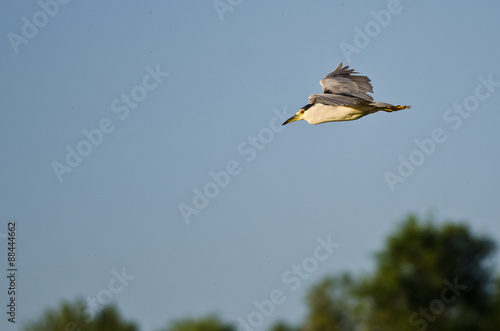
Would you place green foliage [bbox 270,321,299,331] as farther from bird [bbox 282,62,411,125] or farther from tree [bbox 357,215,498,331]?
bird [bbox 282,62,411,125]

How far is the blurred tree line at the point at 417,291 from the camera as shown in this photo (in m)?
35.6

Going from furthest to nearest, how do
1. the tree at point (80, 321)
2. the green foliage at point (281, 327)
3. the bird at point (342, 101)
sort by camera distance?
the green foliage at point (281, 327)
the tree at point (80, 321)
the bird at point (342, 101)

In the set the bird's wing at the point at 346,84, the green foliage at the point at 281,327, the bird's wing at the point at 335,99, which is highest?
the green foliage at the point at 281,327

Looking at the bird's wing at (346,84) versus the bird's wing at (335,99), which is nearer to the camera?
the bird's wing at (335,99)

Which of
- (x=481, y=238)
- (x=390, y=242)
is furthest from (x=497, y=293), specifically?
(x=390, y=242)

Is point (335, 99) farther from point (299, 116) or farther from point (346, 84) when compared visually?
point (299, 116)

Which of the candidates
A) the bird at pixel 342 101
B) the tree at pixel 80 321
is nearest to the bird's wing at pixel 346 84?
the bird at pixel 342 101

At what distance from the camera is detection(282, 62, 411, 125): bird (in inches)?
687

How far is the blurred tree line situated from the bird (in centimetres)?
1732

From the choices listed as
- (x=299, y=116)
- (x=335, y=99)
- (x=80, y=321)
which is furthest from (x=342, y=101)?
(x=80, y=321)

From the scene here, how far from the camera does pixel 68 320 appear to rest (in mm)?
29359

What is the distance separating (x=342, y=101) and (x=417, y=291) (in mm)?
21664

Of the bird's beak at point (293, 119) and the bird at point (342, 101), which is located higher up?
the bird's beak at point (293, 119)

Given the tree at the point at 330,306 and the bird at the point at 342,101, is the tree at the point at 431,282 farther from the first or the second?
the bird at the point at 342,101
